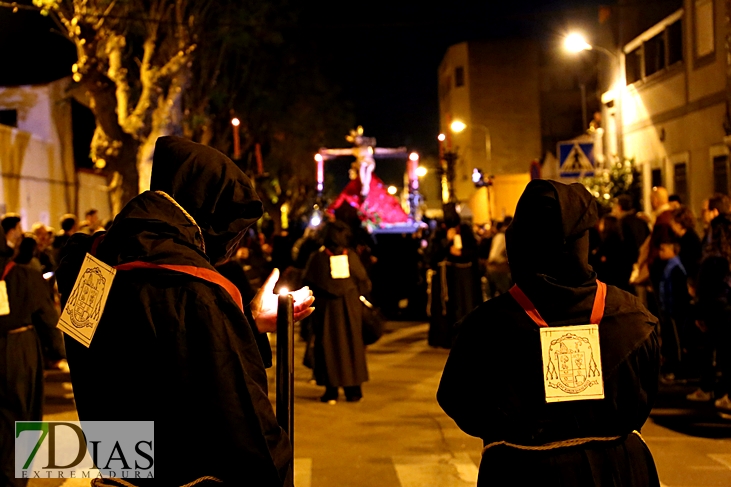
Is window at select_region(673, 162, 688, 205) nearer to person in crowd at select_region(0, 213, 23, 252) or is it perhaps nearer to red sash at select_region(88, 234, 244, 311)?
person in crowd at select_region(0, 213, 23, 252)

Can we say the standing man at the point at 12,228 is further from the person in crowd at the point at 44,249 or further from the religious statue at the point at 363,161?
the religious statue at the point at 363,161

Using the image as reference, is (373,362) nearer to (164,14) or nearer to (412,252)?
(412,252)

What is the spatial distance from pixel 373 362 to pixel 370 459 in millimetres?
5876

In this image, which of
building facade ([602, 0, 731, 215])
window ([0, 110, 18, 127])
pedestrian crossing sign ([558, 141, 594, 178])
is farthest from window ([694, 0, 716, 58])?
window ([0, 110, 18, 127])

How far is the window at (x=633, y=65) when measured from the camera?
24297mm

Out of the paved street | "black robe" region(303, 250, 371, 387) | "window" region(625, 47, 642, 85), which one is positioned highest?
"window" region(625, 47, 642, 85)

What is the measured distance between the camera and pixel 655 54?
74.7 feet

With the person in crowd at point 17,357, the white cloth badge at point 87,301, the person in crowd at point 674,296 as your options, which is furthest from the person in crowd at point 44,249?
the white cloth badge at point 87,301

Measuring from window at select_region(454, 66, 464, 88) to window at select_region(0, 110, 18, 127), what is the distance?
1736 inches

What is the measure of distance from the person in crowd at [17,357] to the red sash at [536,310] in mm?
3971

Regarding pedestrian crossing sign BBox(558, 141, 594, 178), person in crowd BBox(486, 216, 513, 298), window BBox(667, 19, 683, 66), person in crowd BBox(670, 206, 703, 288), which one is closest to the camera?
person in crowd BBox(670, 206, 703, 288)

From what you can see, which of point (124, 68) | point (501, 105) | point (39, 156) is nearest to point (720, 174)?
point (124, 68)

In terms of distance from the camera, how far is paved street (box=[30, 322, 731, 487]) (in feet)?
24.2

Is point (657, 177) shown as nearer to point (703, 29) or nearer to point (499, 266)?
point (703, 29)
